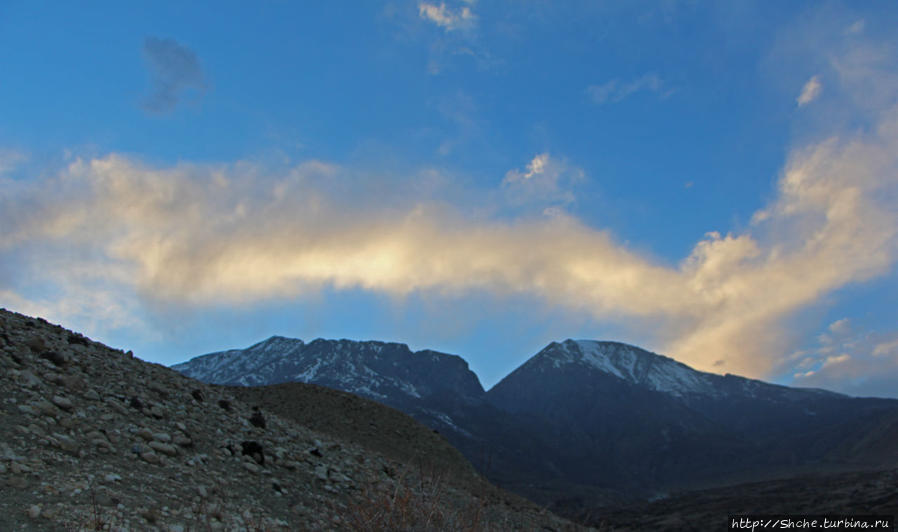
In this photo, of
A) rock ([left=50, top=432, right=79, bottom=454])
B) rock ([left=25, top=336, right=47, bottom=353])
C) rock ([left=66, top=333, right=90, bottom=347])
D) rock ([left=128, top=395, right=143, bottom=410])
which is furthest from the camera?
rock ([left=66, top=333, right=90, bottom=347])

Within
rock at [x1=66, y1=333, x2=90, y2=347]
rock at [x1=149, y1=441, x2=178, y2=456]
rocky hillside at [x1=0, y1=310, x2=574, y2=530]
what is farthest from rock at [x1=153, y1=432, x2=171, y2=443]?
rock at [x1=66, y1=333, x2=90, y2=347]

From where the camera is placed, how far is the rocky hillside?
6977mm

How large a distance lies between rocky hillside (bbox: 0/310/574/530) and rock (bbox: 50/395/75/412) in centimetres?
3

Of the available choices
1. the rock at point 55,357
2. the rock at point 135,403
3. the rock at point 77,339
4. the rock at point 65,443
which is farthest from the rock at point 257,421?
the rock at point 65,443

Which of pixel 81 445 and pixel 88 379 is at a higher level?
pixel 88 379

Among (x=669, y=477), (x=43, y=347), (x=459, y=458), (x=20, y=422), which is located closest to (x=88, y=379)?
(x=43, y=347)

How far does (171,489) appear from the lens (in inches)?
366

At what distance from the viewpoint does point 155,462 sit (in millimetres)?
10492

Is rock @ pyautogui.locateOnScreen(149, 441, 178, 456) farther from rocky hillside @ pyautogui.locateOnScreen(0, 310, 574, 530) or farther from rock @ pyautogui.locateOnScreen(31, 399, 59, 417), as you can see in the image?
rock @ pyautogui.locateOnScreen(31, 399, 59, 417)

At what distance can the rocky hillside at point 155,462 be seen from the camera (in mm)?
6977

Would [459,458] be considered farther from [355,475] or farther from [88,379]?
[88,379]

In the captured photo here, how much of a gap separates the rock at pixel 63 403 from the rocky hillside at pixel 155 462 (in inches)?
1.4

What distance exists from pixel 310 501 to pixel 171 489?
3.78 metres

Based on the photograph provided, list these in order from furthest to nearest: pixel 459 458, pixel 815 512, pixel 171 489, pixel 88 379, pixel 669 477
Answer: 1. pixel 669 477
2. pixel 815 512
3. pixel 459 458
4. pixel 88 379
5. pixel 171 489
